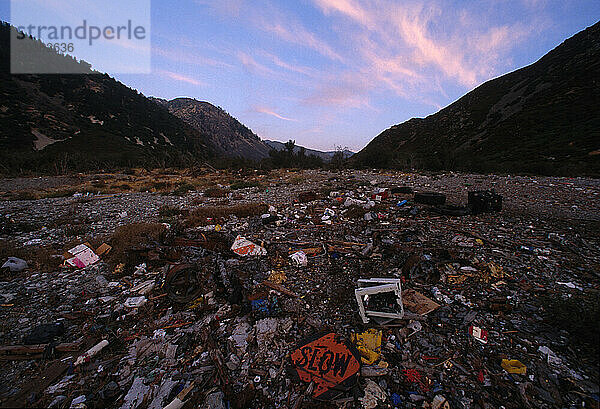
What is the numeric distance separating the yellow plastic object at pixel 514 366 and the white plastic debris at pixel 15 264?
7629 millimetres

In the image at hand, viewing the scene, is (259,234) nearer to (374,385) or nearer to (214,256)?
(214,256)

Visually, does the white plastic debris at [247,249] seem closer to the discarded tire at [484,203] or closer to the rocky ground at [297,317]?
the rocky ground at [297,317]

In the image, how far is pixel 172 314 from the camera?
Answer: 306 cm

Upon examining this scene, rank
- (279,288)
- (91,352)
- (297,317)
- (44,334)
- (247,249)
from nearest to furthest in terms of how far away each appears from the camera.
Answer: (91,352)
(44,334)
(297,317)
(279,288)
(247,249)

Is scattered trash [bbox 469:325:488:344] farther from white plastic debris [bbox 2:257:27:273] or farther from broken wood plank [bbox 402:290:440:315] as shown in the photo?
white plastic debris [bbox 2:257:27:273]

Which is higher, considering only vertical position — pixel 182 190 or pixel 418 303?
pixel 182 190

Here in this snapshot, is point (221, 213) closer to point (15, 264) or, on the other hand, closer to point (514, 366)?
point (15, 264)

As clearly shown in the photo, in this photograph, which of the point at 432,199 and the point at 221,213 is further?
the point at 432,199

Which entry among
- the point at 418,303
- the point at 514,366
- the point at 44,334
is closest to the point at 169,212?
the point at 44,334

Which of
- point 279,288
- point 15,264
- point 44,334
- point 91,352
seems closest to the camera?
point 91,352

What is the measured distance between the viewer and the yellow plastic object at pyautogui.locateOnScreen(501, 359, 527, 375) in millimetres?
2068

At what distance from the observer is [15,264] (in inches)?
160

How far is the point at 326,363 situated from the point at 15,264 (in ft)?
19.6

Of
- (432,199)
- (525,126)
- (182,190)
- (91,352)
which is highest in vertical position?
(525,126)
